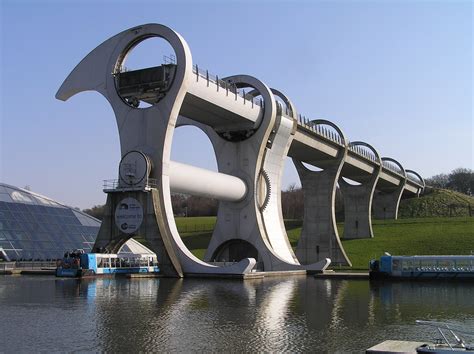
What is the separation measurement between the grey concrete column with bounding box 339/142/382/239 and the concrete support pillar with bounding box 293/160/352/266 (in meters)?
14.1

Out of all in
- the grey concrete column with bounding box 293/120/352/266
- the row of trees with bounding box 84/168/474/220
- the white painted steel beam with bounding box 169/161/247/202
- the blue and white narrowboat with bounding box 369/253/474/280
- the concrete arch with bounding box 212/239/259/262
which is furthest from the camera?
the row of trees with bounding box 84/168/474/220

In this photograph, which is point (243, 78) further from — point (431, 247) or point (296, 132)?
point (431, 247)

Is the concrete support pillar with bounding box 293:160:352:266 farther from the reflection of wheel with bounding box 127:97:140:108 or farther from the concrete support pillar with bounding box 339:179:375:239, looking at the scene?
the reflection of wheel with bounding box 127:97:140:108

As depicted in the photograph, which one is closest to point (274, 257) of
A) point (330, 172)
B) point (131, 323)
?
point (330, 172)

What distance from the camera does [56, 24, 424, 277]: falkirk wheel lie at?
1517 inches

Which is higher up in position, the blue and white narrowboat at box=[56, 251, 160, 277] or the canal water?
the blue and white narrowboat at box=[56, 251, 160, 277]

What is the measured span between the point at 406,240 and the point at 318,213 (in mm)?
11455

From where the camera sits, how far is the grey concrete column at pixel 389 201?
97.7 m

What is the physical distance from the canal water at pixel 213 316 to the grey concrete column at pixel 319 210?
32.2m

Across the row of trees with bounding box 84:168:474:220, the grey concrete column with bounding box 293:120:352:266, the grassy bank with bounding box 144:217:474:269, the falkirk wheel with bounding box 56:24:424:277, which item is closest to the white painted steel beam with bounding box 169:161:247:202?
the falkirk wheel with bounding box 56:24:424:277

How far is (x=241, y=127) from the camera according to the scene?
49656 millimetres

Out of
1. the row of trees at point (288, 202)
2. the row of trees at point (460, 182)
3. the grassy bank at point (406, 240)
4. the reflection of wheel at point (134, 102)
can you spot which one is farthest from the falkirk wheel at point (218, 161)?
the row of trees at point (460, 182)

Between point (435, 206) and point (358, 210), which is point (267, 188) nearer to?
point (358, 210)

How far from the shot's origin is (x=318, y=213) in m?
66.4
